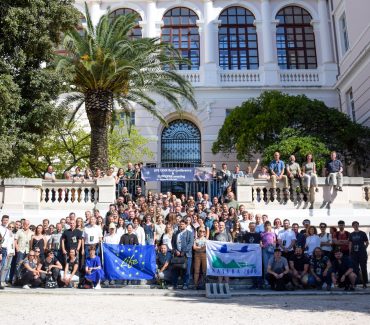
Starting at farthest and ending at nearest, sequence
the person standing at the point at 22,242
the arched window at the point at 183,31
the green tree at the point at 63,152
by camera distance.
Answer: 1. the arched window at the point at 183,31
2. the green tree at the point at 63,152
3. the person standing at the point at 22,242

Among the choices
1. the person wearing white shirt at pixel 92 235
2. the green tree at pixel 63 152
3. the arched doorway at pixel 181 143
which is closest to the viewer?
the person wearing white shirt at pixel 92 235

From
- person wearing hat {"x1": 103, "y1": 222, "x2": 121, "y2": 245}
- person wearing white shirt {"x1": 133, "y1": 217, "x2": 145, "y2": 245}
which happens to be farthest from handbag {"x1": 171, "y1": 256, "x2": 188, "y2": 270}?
person wearing hat {"x1": 103, "y1": 222, "x2": 121, "y2": 245}

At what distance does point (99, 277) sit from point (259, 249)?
13.5 ft

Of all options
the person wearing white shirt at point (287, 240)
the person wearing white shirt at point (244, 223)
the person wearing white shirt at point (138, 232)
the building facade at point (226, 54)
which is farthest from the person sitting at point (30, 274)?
the building facade at point (226, 54)

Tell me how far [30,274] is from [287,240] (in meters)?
6.58

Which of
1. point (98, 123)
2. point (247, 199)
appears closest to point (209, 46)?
point (98, 123)

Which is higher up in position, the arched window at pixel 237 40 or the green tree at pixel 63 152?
the arched window at pixel 237 40

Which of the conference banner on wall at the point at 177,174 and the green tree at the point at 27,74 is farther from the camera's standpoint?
the conference banner on wall at the point at 177,174

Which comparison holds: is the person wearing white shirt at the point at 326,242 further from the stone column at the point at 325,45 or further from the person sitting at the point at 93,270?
the stone column at the point at 325,45

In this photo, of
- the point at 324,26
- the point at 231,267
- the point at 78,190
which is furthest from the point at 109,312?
the point at 324,26

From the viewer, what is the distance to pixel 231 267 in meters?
11.6

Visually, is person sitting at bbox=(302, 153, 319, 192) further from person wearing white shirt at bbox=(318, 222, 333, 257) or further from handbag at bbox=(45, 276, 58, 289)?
handbag at bbox=(45, 276, 58, 289)

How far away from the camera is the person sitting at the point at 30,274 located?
11141 mm

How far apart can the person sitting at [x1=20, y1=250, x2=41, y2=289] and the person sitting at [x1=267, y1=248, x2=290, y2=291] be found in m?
5.74
